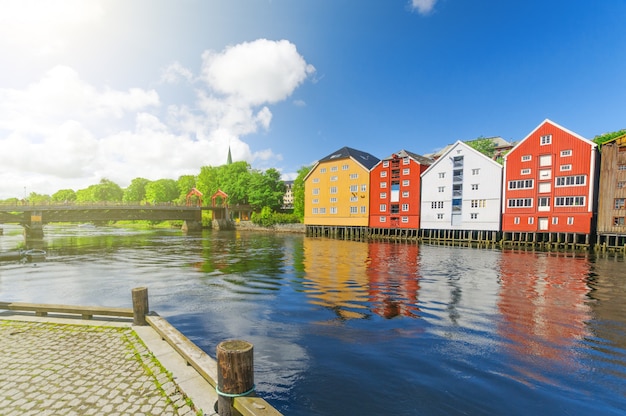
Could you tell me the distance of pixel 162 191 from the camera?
394ft

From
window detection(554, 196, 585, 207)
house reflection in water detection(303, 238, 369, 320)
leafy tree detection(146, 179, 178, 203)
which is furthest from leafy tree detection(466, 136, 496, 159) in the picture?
leafy tree detection(146, 179, 178, 203)

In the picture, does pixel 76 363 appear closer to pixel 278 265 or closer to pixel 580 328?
pixel 580 328

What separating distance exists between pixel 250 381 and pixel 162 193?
13023cm

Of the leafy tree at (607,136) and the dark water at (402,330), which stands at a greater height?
the leafy tree at (607,136)

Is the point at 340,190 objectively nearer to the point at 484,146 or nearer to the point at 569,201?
the point at 569,201

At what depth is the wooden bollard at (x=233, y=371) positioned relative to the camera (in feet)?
14.2

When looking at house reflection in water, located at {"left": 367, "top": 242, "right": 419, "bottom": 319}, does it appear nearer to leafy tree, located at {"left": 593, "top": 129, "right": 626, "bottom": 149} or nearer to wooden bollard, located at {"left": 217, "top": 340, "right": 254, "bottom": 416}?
wooden bollard, located at {"left": 217, "top": 340, "right": 254, "bottom": 416}

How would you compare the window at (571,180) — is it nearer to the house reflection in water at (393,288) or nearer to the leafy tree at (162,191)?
the house reflection in water at (393,288)

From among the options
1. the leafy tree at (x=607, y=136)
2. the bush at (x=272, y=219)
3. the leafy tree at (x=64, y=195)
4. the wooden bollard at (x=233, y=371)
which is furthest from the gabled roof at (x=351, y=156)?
the leafy tree at (x=64, y=195)

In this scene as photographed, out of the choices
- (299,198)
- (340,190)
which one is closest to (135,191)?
(299,198)

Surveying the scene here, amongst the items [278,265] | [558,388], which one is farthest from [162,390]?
[278,265]

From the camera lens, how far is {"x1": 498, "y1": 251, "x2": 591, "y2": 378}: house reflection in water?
29.3 ft

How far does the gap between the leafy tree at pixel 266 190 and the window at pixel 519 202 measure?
5815 cm

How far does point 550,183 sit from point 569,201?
353 centimetres
